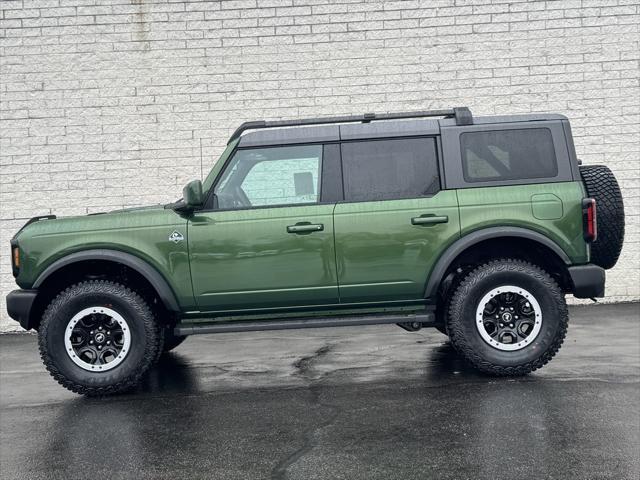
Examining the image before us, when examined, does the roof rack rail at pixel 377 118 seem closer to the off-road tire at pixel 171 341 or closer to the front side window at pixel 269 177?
the front side window at pixel 269 177

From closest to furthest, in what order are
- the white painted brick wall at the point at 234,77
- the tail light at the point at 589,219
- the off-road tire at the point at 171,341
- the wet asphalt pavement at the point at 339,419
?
the wet asphalt pavement at the point at 339,419 < the tail light at the point at 589,219 < the off-road tire at the point at 171,341 < the white painted brick wall at the point at 234,77

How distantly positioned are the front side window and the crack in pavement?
4.73ft

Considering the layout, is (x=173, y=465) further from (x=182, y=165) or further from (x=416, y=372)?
(x=182, y=165)

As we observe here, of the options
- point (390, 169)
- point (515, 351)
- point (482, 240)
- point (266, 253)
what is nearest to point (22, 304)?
point (266, 253)

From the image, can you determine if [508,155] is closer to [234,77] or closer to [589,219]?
[589,219]

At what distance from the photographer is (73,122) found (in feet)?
38.1

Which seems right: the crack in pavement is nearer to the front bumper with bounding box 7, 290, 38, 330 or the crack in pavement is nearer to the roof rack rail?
the roof rack rail

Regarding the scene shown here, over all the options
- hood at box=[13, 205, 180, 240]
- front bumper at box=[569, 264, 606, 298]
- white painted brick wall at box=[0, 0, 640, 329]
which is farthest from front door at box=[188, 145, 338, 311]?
white painted brick wall at box=[0, 0, 640, 329]

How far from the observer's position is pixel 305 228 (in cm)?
693

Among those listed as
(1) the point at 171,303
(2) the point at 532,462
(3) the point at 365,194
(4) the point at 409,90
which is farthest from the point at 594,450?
(4) the point at 409,90

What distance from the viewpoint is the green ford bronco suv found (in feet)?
22.6

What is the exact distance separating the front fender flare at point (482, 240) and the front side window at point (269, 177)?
3.61 ft

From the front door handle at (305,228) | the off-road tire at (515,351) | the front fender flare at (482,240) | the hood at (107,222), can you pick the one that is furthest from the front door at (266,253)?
the off-road tire at (515,351)

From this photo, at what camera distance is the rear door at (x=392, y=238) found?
6949mm
